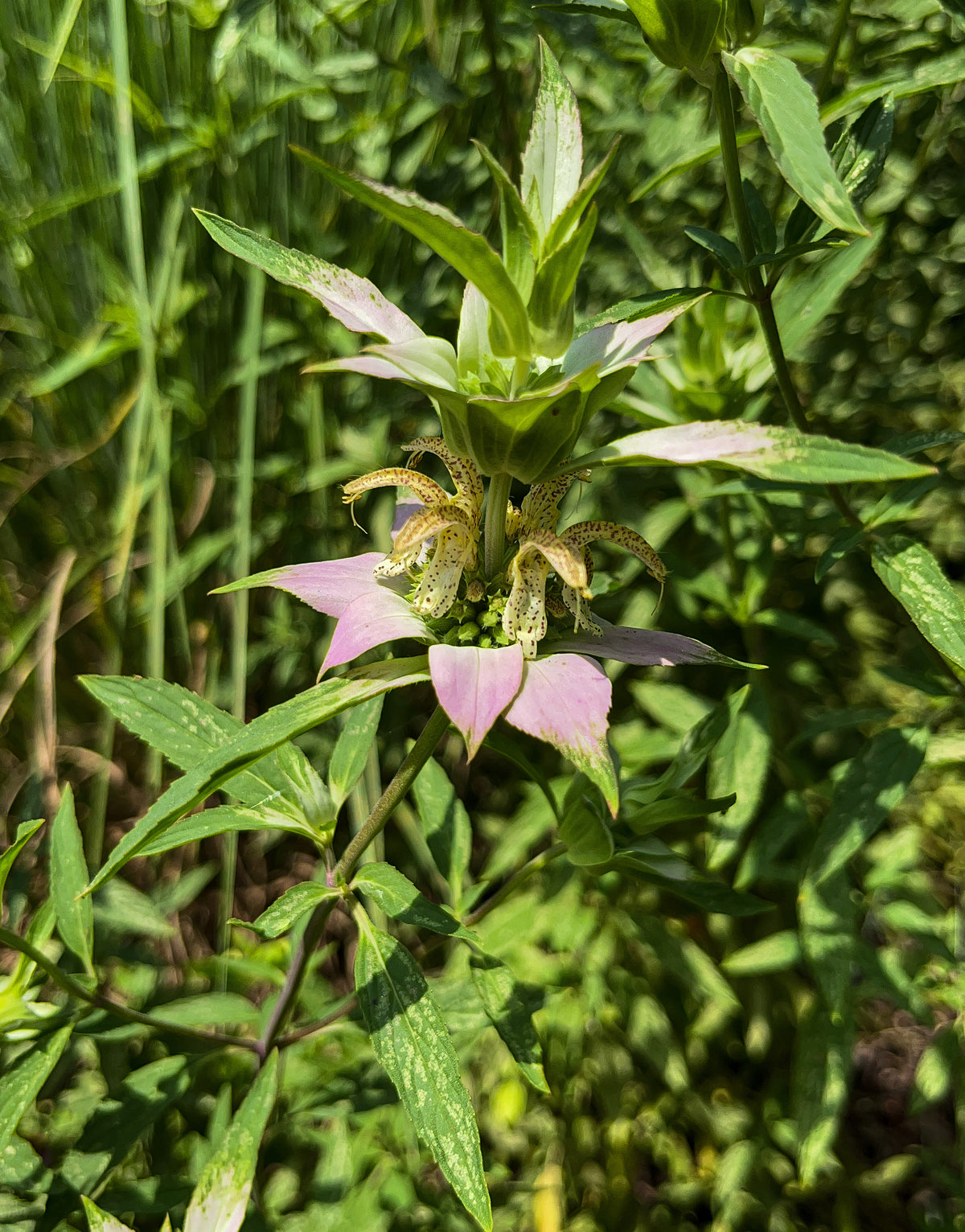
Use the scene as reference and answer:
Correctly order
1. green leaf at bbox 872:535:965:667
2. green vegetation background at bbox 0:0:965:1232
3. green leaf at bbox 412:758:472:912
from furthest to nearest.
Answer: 1. green vegetation background at bbox 0:0:965:1232
2. green leaf at bbox 412:758:472:912
3. green leaf at bbox 872:535:965:667

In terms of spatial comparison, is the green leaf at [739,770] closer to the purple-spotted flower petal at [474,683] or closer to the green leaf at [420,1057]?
the green leaf at [420,1057]

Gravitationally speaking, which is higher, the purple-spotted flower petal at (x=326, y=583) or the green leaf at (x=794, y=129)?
the green leaf at (x=794, y=129)

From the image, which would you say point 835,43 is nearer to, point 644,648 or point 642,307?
point 642,307

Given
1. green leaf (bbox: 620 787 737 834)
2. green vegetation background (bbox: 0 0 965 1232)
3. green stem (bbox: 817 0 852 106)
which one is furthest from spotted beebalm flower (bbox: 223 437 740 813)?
green stem (bbox: 817 0 852 106)

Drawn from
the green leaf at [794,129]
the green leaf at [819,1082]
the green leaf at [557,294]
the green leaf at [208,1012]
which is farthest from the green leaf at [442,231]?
the green leaf at [819,1082]

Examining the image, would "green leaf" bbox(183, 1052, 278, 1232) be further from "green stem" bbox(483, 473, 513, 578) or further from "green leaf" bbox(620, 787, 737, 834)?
"green stem" bbox(483, 473, 513, 578)

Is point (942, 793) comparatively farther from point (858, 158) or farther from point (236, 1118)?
point (236, 1118)
